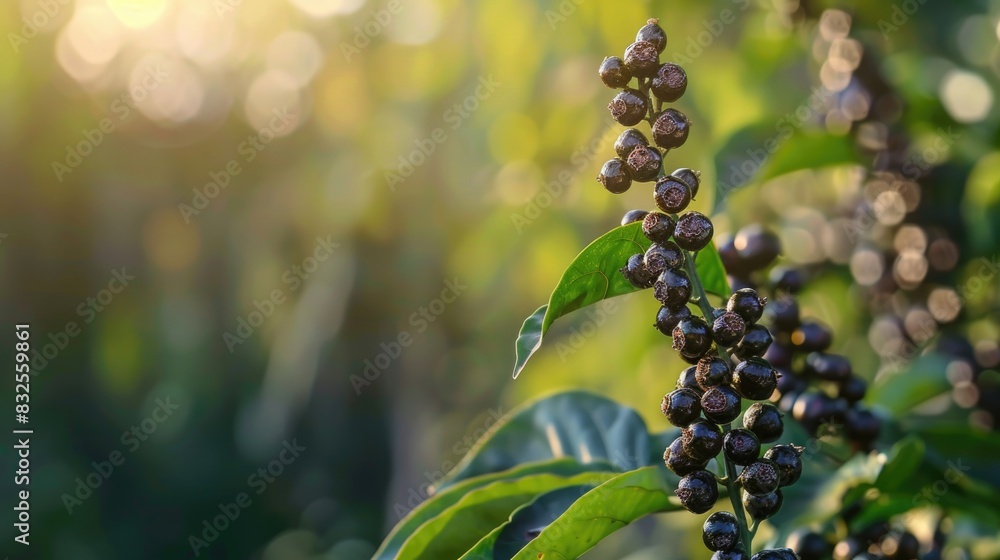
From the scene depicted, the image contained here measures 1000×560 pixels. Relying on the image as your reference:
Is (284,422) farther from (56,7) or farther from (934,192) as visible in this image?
(934,192)

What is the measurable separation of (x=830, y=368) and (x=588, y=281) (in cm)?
57

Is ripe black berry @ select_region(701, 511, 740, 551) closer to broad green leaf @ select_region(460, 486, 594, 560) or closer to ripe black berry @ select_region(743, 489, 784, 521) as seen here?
ripe black berry @ select_region(743, 489, 784, 521)

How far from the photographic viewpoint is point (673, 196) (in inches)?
33.9

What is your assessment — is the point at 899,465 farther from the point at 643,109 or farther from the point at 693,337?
the point at 643,109

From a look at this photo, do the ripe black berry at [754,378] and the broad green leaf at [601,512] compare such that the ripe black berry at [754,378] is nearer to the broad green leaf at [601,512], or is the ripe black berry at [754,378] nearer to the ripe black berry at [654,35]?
the broad green leaf at [601,512]

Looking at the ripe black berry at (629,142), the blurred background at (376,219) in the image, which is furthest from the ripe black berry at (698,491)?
the blurred background at (376,219)

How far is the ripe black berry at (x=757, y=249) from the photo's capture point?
50.6 inches

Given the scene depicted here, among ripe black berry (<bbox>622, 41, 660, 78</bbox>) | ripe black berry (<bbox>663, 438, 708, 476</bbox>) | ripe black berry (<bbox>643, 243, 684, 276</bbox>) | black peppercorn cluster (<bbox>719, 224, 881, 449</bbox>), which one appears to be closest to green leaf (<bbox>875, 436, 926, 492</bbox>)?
black peppercorn cluster (<bbox>719, 224, 881, 449</bbox>)

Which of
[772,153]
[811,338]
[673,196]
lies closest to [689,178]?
[673,196]

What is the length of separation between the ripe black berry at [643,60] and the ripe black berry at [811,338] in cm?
59

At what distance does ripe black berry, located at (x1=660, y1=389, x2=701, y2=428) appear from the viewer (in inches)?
34.0

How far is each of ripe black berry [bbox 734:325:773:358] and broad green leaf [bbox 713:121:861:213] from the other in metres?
0.70

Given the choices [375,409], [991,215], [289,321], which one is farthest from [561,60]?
[375,409]

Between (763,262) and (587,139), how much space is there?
1405 millimetres
